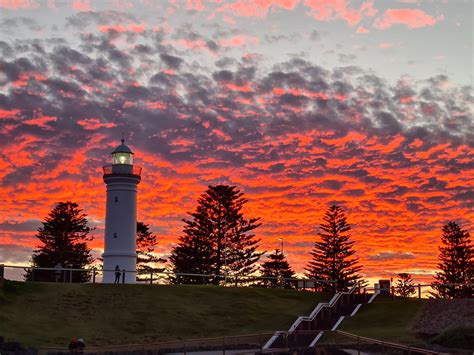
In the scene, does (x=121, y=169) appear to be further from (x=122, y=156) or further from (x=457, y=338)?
(x=457, y=338)

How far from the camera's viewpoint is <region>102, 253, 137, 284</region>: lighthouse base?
58.5 metres

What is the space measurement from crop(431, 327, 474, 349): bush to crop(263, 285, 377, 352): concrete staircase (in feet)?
21.5

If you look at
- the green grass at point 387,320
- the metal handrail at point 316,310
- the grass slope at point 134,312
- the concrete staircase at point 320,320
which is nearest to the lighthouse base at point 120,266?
the grass slope at point 134,312

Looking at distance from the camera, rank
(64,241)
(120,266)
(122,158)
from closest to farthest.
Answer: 1. (120,266)
2. (122,158)
3. (64,241)

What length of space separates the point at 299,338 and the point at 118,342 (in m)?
10.3

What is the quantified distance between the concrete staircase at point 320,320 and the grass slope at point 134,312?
1440 millimetres

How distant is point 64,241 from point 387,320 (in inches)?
2018

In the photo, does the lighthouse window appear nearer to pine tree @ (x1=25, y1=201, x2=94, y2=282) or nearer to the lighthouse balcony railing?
the lighthouse balcony railing

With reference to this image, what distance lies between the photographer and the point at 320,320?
49.7 m

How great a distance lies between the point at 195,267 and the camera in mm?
91000

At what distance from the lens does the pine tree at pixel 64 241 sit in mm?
87812

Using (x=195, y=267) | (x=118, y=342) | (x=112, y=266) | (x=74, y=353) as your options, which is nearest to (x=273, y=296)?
(x=112, y=266)

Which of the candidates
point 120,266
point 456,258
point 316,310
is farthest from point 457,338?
point 456,258

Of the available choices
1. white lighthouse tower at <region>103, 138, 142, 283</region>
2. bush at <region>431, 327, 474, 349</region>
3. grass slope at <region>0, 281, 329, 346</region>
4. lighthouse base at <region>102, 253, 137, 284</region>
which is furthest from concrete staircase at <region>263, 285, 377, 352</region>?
white lighthouse tower at <region>103, 138, 142, 283</region>
